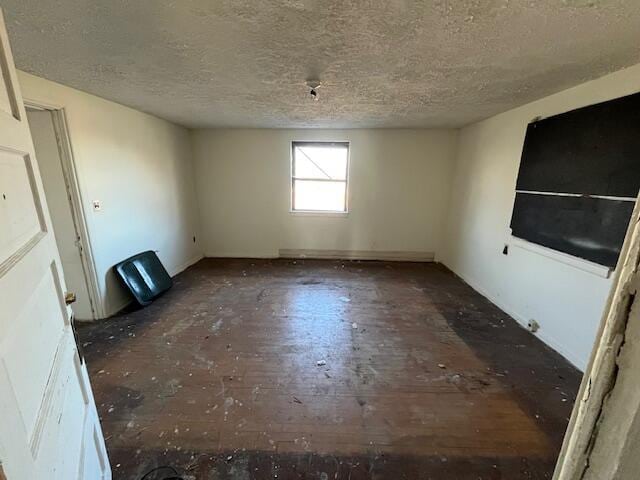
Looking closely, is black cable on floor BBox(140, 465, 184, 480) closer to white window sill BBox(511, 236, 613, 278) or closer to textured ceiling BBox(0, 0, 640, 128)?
textured ceiling BBox(0, 0, 640, 128)

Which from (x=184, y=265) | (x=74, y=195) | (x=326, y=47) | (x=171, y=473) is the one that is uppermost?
(x=326, y=47)

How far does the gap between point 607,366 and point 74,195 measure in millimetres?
3464

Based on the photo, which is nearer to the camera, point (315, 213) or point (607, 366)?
point (607, 366)

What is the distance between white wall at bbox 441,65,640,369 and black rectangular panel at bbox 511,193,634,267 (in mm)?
154

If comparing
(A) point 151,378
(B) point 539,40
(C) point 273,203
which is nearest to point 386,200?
(C) point 273,203

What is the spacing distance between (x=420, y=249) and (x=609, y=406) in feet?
15.6

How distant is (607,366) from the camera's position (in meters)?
0.43

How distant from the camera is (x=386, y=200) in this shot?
483 cm

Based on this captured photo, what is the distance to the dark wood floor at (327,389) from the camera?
1.53m

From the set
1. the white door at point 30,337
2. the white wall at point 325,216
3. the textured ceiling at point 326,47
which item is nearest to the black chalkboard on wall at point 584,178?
the textured ceiling at point 326,47

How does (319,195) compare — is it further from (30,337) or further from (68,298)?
(30,337)

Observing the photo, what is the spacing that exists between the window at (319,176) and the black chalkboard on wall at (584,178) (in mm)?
2602

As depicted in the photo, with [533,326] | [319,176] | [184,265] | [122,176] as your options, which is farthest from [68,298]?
[319,176]

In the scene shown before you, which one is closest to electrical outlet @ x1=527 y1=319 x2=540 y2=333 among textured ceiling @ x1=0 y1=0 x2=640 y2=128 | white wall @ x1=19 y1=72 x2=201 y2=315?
textured ceiling @ x1=0 y1=0 x2=640 y2=128
